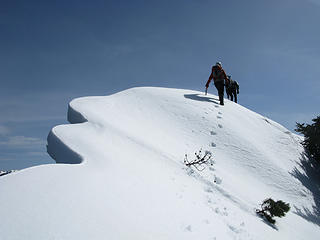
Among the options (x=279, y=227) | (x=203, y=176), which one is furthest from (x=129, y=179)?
(x=279, y=227)

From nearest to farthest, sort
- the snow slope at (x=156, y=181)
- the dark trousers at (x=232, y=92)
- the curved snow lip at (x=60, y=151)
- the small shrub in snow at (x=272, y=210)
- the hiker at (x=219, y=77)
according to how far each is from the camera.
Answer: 1. the snow slope at (x=156, y=181)
2. the curved snow lip at (x=60, y=151)
3. the small shrub in snow at (x=272, y=210)
4. the hiker at (x=219, y=77)
5. the dark trousers at (x=232, y=92)

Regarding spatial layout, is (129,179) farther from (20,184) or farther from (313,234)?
(313,234)

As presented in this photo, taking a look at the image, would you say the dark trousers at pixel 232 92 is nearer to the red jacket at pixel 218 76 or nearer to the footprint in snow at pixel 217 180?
the red jacket at pixel 218 76

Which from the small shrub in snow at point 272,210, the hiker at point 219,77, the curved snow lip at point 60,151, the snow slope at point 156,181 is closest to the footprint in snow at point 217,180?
the snow slope at point 156,181

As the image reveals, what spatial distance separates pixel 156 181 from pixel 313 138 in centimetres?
835

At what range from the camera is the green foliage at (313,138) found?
8938mm

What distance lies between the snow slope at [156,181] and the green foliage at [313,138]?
512 mm

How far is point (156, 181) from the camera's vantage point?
377cm

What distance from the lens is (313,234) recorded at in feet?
16.6

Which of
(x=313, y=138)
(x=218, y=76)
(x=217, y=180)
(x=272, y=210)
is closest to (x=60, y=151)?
(x=217, y=180)

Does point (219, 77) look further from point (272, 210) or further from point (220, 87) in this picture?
point (272, 210)

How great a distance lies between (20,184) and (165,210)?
6.05ft

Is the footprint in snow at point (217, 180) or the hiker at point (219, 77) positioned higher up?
the hiker at point (219, 77)

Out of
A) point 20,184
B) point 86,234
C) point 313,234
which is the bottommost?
point 313,234
